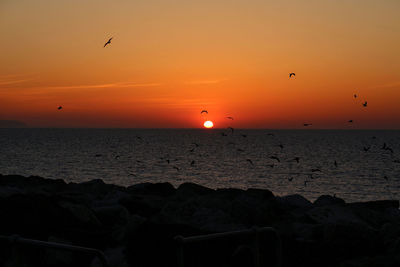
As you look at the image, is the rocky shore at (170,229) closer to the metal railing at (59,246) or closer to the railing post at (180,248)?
the metal railing at (59,246)

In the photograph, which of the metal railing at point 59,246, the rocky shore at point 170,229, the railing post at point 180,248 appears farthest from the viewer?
the rocky shore at point 170,229

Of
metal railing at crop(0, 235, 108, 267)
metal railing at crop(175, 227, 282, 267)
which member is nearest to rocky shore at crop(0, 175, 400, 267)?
metal railing at crop(0, 235, 108, 267)

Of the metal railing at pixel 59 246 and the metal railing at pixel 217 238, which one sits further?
the metal railing at pixel 217 238

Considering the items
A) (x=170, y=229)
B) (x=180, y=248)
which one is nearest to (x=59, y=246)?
(x=180, y=248)

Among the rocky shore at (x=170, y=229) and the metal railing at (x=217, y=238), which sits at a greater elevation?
the metal railing at (x=217, y=238)

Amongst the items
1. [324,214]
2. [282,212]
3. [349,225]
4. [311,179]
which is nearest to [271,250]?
[349,225]

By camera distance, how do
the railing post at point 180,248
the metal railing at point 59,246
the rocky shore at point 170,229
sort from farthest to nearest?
the rocky shore at point 170,229
the railing post at point 180,248
the metal railing at point 59,246

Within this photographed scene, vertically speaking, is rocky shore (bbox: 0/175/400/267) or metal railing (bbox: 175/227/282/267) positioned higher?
metal railing (bbox: 175/227/282/267)

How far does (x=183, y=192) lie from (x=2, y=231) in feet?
24.2

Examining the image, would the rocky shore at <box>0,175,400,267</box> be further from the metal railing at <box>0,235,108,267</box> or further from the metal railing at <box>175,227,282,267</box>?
the metal railing at <box>175,227,282,267</box>

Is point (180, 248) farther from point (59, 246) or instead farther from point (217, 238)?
point (59, 246)

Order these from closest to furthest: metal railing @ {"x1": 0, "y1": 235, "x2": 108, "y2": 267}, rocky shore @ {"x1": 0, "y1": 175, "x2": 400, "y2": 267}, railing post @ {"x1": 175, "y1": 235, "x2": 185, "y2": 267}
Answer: metal railing @ {"x1": 0, "y1": 235, "x2": 108, "y2": 267}
railing post @ {"x1": 175, "y1": 235, "x2": 185, "y2": 267}
rocky shore @ {"x1": 0, "y1": 175, "x2": 400, "y2": 267}

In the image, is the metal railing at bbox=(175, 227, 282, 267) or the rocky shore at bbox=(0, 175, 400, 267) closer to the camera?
the metal railing at bbox=(175, 227, 282, 267)

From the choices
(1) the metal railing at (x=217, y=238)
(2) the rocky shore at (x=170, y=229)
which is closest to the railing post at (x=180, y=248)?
(1) the metal railing at (x=217, y=238)
